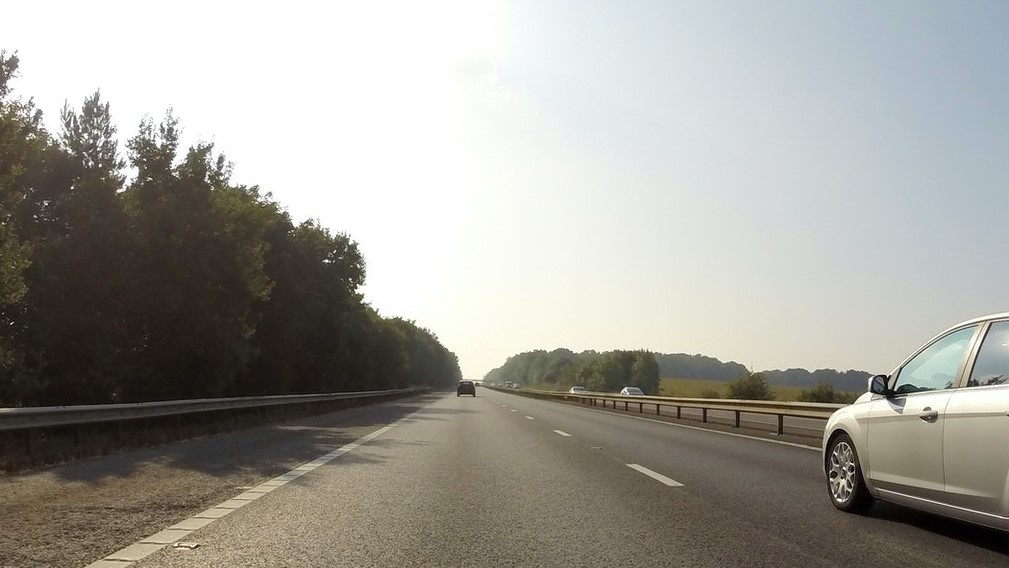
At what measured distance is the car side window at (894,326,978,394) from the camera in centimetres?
620

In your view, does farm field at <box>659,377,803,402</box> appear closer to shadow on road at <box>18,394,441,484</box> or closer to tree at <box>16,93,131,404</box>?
shadow on road at <box>18,394,441,484</box>

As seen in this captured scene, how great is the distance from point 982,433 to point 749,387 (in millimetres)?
Answer: 91242

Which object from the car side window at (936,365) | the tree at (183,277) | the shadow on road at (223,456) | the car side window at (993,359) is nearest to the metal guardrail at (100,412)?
the shadow on road at (223,456)

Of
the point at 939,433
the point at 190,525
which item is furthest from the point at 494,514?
the point at 939,433

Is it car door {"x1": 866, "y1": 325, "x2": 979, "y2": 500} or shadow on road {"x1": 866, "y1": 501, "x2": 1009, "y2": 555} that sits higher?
car door {"x1": 866, "y1": 325, "x2": 979, "y2": 500}

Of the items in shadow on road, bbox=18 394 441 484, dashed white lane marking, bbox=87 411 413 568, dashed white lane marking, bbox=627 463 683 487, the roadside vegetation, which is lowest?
dashed white lane marking, bbox=87 411 413 568

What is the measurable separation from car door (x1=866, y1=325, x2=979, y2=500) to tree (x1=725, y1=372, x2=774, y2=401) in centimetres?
8630

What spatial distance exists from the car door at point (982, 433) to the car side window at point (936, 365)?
28 cm

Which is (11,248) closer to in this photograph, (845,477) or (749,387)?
(845,477)

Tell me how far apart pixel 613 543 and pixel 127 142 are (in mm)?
36919

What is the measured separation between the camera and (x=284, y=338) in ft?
182

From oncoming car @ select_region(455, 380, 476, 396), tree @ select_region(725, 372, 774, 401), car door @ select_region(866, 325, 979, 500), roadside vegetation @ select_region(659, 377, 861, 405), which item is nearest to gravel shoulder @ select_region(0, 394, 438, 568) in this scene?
car door @ select_region(866, 325, 979, 500)

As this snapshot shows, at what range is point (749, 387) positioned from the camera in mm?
92500

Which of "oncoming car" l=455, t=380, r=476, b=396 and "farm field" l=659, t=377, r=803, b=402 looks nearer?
"farm field" l=659, t=377, r=803, b=402
